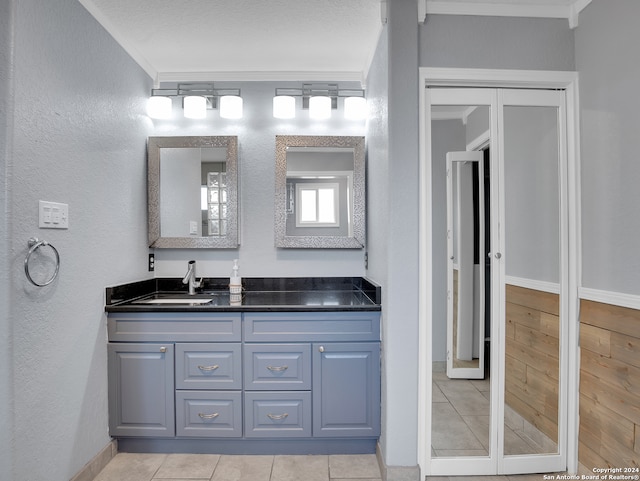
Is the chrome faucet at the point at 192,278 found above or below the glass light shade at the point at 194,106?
below

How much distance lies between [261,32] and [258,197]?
3.25ft

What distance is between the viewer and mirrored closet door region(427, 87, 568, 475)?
1.83 meters

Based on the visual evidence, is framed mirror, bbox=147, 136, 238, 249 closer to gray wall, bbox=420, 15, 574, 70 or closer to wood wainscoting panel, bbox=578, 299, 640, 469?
gray wall, bbox=420, 15, 574, 70

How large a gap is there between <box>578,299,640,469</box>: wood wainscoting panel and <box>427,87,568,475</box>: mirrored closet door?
95mm

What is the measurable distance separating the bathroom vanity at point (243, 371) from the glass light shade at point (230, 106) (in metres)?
1.26

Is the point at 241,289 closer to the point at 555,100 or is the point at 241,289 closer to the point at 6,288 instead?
the point at 6,288

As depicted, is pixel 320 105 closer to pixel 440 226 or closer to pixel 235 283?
pixel 440 226

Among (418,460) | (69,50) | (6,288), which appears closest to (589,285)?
(418,460)

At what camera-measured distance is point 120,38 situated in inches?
82.7

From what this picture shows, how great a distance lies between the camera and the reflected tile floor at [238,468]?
1.85 m

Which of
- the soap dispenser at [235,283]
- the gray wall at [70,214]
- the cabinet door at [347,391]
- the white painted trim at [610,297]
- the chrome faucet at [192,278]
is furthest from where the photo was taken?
the chrome faucet at [192,278]

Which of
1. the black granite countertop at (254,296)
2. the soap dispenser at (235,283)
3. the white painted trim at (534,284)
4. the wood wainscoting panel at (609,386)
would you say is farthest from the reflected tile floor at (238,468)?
the white painted trim at (534,284)

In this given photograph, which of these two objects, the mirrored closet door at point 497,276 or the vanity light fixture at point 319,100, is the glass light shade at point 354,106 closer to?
the vanity light fixture at point 319,100

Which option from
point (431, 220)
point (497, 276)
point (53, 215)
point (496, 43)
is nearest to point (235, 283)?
point (53, 215)
